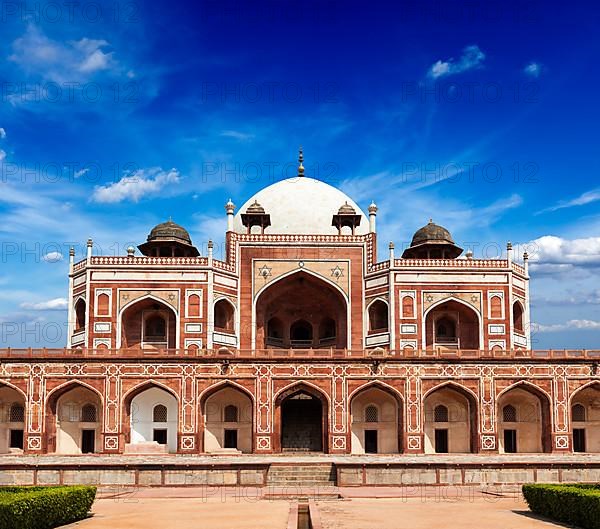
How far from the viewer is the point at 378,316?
128 feet

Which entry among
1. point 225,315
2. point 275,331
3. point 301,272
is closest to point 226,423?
point 225,315

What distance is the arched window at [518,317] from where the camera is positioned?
39.3 metres

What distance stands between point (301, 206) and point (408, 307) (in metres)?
9.80

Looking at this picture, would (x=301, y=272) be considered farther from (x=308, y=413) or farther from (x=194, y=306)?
(x=308, y=413)

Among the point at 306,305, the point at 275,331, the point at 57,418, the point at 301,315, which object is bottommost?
the point at 57,418

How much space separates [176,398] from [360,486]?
10723 mm

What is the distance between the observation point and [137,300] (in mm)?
37125

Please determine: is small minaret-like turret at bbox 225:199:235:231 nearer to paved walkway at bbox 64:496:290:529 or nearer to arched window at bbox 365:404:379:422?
arched window at bbox 365:404:379:422

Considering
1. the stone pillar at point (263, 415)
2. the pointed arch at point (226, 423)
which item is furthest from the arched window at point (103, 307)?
the stone pillar at point (263, 415)

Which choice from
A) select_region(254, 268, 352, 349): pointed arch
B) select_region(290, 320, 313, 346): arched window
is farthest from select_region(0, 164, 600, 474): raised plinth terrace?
select_region(290, 320, 313, 346): arched window

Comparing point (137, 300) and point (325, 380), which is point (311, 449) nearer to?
point (325, 380)

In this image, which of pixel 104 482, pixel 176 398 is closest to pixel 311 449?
pixel 176 398

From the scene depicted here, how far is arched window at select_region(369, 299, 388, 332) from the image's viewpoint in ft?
126

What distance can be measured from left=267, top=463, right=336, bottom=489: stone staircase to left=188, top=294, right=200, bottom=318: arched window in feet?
45.2
